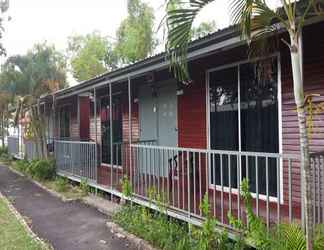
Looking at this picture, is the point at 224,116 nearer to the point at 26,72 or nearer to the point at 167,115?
the point at 167,115

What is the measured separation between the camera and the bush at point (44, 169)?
36.2 feet

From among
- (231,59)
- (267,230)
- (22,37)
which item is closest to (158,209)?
(267,230)

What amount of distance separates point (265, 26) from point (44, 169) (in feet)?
30.1

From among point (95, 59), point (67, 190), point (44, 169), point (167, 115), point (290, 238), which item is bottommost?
point (67, 190)

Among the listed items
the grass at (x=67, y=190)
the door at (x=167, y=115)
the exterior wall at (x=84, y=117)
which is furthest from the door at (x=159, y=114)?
the exterior wall at (x=84, y=117)

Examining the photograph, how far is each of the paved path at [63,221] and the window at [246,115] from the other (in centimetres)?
197

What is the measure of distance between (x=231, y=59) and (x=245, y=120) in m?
1.05

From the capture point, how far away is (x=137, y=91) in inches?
372

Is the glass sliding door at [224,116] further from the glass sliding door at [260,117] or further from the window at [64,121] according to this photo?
the window at [64,121]

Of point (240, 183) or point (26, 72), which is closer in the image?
point (240, 183)

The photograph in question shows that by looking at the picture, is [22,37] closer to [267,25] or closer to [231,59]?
[231,59]

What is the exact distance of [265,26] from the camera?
11.0 ft

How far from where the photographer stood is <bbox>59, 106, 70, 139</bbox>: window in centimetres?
1491

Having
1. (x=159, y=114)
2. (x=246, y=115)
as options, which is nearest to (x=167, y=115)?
(x=159, y=114)
